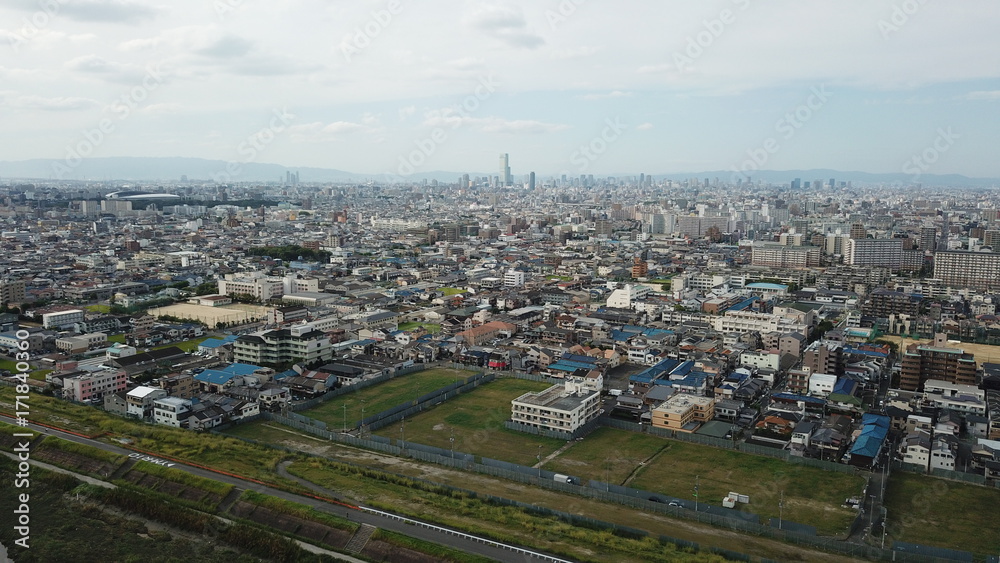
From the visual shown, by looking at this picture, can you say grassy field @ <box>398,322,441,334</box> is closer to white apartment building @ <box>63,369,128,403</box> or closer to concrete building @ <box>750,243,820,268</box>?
white apartment building @ <box>63,369,128,403</box>

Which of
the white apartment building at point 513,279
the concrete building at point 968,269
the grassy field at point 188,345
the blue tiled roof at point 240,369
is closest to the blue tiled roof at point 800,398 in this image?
the blue tiled roof at point 240,369

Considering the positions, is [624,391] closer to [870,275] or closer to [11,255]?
[870,275]

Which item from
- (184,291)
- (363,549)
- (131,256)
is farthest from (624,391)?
(131,256)

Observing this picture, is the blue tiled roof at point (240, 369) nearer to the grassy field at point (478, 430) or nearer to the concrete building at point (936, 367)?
the grassy field at point (478, 430)

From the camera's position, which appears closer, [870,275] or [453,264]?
[870,275]

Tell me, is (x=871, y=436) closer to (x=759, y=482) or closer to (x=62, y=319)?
(x=759, y=482)

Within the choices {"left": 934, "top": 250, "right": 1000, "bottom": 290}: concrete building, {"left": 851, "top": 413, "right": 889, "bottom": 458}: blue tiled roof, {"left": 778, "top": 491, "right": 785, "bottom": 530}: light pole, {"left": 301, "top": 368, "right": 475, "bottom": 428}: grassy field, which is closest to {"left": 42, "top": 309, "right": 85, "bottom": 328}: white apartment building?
{"left": 301, "top": 368, "right": 475, "bottom": 428}: grassy field
